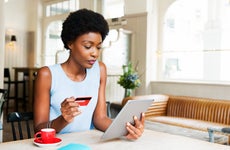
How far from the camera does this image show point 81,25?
1.27m

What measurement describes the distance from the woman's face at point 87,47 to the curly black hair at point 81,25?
0.08ft

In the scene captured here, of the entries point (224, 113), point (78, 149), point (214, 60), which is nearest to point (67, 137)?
point (78, 149)

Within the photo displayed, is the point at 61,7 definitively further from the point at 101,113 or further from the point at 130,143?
the point at 130,143

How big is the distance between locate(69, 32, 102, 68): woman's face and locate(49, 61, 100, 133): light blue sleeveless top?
0.13 meters

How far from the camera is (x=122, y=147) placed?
109cm

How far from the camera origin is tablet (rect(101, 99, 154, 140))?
1.09 metres

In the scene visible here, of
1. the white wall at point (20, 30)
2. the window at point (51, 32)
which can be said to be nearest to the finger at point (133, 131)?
the window at point (51, 32)

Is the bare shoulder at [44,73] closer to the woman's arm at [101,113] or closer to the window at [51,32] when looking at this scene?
the woman's arm at [101,113]

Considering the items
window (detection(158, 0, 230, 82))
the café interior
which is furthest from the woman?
window (detection(158, 0, 230, 82))

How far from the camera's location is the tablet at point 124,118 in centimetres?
109

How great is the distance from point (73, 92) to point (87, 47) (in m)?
0.24

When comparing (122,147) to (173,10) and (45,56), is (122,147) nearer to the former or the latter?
(173,10)

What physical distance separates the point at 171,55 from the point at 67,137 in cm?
390

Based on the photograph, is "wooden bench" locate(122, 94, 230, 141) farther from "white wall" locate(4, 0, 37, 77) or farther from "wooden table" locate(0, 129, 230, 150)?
"white wall" locate(4, 0, 37, 77)
